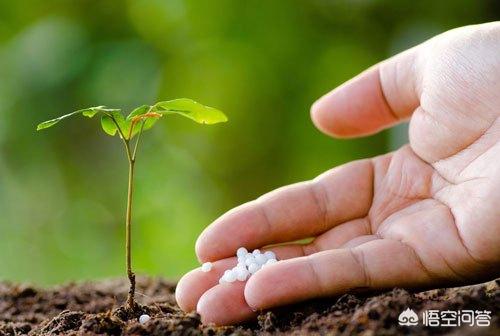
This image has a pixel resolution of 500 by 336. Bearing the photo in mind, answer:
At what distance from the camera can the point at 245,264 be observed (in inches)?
49.9

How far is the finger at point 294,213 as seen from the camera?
1.35 meters

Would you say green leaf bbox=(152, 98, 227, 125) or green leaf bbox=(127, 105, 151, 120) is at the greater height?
green leaf bbox=(127, 105, 151, 120)

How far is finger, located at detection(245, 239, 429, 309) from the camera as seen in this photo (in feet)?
3.63

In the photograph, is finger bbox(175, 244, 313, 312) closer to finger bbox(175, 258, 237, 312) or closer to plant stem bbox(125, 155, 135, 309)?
finger bbox(175, 258, 237, 312)

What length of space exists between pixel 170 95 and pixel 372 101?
82.7 inches

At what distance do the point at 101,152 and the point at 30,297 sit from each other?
79.1 inches

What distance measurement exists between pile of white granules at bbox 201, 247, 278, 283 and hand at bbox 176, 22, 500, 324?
0.02m

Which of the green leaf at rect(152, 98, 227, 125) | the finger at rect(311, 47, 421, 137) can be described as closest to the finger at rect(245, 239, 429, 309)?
the green leaf at rect(152, 98, 227, 125)

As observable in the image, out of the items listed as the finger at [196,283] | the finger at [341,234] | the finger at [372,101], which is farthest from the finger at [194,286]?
the finger at [372,101]

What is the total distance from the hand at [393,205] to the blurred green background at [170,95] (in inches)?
75.5

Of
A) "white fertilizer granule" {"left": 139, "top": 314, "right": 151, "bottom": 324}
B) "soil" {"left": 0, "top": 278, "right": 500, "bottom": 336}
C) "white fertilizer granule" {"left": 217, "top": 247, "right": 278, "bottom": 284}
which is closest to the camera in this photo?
"soil" {"left": 0, "top": 278, "right": 500, "bottom": 336}

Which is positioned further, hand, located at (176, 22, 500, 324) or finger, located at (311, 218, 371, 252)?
finger, located at (311, 218, 371, 252)

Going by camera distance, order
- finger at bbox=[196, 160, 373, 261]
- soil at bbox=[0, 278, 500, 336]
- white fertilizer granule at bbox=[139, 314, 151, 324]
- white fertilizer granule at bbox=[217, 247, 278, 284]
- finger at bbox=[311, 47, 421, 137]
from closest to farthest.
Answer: soil at bbox=[0, 278, 500, 336] < white fertilizer granule at bbox=[139, 314, 151, 324] < white fertilizer granule at bbox=[217, 247, 278, 284] < finger at bbox=[196, 160, 373, 261] < finger at bbox=[311, 47, 421, 137]

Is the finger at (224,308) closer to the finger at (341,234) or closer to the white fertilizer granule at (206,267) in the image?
the white fertilizer granule at (206,267)
